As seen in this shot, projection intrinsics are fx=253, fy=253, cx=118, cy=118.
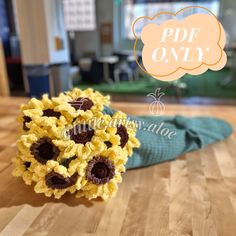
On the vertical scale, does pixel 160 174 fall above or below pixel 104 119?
below

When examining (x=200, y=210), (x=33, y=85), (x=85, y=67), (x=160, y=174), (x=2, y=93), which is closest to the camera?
(x=200, y=210)

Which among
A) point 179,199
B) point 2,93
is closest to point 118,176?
point 179,199

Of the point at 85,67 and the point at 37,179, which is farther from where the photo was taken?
the point at 85,67

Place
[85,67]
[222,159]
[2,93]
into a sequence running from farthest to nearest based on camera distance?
[85,67] < [2,93] < [222,159]

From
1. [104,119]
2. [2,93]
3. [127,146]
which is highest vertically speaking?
[104,119]

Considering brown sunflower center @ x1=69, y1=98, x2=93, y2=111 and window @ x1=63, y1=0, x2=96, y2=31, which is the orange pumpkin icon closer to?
brown sunflower center @ x1=69, y1=98, x2=93, y2=111

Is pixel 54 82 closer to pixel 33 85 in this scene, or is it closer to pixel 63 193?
pixel 33 85
